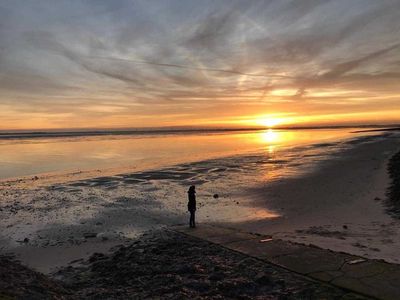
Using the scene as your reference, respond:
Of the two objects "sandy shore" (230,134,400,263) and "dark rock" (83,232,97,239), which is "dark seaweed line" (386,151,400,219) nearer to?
"sandy shore" (230,134,400,263)

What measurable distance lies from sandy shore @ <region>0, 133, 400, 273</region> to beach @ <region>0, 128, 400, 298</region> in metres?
0.04

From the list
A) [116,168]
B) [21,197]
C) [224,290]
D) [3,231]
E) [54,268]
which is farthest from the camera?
[116,168]

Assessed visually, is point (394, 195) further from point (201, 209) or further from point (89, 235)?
point (89, 235)

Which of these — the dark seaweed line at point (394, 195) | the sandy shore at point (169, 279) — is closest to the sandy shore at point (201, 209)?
the dark seaweed line at point (394, 195)

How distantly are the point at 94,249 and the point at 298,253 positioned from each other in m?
6.73

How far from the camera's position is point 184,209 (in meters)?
19.6

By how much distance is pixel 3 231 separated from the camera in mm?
15961

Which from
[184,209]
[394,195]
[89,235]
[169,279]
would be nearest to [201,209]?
[184,209]

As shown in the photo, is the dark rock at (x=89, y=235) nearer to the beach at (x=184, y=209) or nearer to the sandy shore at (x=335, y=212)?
the beach at (x=184, y=209)

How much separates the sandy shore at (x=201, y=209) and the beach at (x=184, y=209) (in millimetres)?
40

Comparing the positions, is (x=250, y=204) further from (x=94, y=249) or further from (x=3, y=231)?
(x=3, y=231)

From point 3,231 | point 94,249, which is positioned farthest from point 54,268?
point 3,231

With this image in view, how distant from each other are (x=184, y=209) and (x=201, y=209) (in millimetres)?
846

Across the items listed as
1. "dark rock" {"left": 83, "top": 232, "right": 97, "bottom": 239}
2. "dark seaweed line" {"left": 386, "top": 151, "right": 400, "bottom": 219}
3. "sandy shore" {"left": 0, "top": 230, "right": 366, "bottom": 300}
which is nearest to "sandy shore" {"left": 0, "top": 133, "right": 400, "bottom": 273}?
"dark rock" {"left": 83, "top": 232, "right": 97, "bottom": 239}
